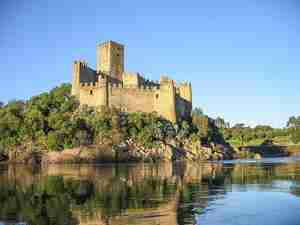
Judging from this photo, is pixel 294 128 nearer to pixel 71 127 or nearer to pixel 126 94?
pixel 126 94

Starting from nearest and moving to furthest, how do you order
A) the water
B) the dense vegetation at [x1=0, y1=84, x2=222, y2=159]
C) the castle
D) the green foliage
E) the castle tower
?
1. the water
2. the dense vegetation at [x1=0, y1=84, x2=222, y2=159]
3. the castle
4. the castle tower
5. the green foliage

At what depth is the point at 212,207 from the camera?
1584cm

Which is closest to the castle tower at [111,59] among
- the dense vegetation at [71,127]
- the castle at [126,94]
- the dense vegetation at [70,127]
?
the castle at [126,94]

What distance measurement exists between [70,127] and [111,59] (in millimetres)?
23302

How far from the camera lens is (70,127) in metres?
58.3

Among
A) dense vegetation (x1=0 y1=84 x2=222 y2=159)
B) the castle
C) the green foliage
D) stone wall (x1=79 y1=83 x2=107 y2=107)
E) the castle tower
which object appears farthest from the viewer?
the green foliage

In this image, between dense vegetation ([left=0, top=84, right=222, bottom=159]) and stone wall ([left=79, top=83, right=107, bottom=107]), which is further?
stone wall ([left=79, top=83, right=107, bottom=107])

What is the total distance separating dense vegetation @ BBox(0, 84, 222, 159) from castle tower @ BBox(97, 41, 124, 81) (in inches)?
478

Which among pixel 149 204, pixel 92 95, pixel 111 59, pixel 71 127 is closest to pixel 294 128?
pixel 111 59

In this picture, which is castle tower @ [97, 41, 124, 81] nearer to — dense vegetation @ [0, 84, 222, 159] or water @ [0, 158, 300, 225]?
dense vegetation @ [0, 84, 222, 159]

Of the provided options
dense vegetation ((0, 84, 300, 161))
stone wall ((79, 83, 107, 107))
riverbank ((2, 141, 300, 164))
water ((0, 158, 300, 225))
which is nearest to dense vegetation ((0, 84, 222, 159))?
dense vegetation ((0, 84, 300, 161))

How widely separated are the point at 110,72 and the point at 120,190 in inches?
2244

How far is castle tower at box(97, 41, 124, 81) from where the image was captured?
77.3 m

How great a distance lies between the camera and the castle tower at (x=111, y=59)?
254 ft
